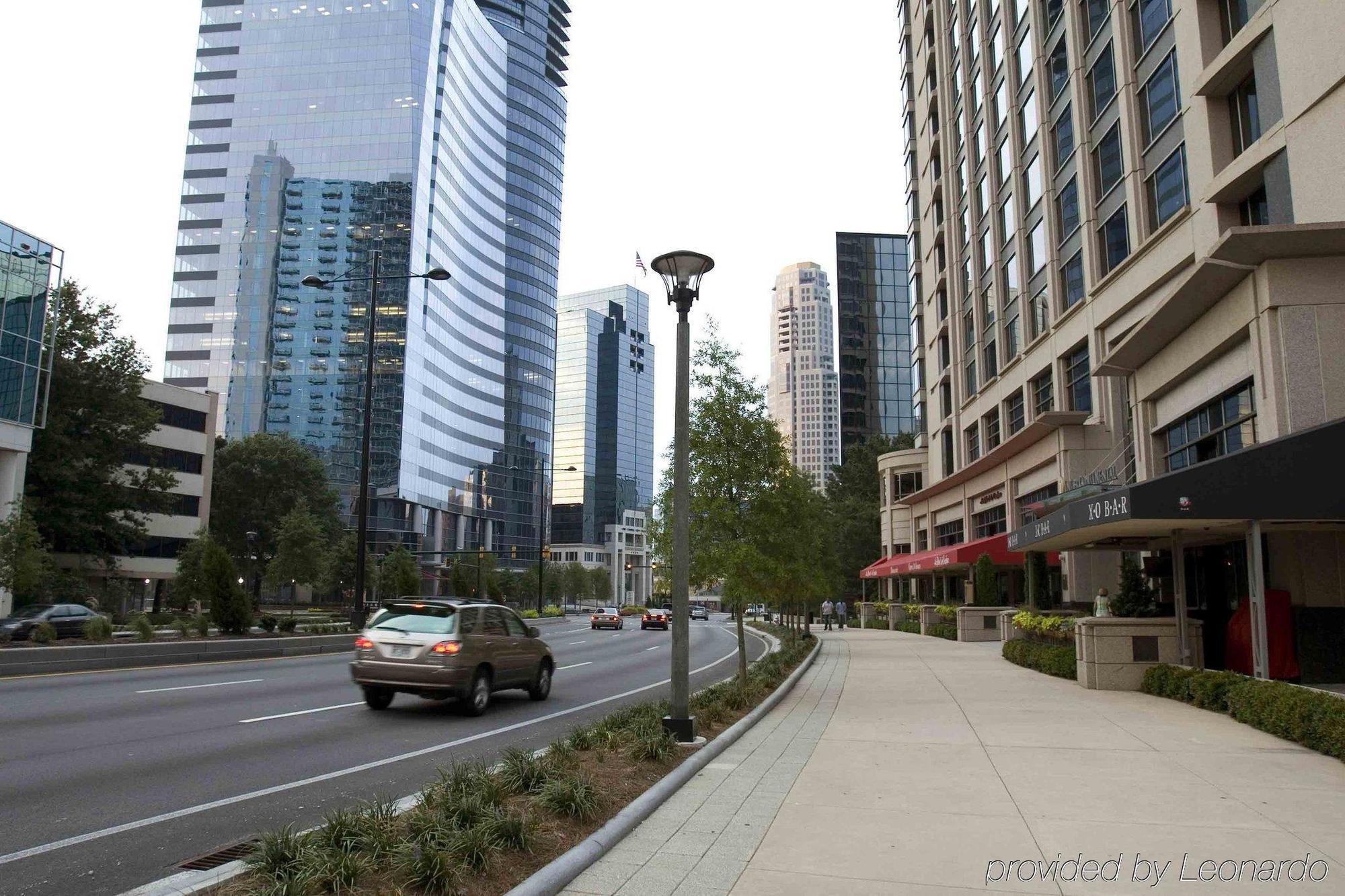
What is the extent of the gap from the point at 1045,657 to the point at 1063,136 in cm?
2117

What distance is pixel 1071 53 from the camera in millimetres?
29891

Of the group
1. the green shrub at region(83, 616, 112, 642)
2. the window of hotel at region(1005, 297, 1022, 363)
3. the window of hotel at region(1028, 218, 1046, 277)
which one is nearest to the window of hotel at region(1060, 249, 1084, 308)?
the window of hotel at region(1028, 218, 1046, 277)

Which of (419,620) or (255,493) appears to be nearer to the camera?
(419,620)

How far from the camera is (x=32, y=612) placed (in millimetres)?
27469

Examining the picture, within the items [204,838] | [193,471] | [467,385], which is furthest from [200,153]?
[204,838]

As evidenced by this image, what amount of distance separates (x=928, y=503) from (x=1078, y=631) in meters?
35.6

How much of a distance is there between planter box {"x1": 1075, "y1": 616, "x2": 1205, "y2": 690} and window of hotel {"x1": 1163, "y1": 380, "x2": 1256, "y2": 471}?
10.5 feet

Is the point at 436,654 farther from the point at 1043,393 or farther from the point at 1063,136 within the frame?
the point at 1063,136

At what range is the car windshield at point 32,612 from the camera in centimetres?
2692

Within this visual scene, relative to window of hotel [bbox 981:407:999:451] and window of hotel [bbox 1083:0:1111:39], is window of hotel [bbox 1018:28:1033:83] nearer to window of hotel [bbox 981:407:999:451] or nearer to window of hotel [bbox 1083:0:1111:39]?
window of hotel [bbox 1083:0:1111:39]

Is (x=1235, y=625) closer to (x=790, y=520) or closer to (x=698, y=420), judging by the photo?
(x=790, y=520)

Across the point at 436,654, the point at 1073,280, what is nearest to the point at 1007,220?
the point at 1073,280

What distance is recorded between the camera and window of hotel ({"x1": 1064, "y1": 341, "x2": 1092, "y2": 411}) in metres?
29.6

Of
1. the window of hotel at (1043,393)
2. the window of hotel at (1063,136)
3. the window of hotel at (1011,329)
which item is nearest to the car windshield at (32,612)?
the window of hotel at (1043,393)
